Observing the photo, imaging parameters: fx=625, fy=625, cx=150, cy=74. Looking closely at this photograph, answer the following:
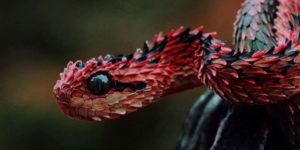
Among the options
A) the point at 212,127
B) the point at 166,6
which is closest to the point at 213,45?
the point at 212,127

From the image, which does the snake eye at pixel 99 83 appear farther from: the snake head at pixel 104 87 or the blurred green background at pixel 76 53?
the blurred green background at pixel 76 53

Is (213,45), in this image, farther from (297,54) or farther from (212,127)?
(212,127)

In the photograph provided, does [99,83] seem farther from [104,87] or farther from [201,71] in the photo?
[201,71]

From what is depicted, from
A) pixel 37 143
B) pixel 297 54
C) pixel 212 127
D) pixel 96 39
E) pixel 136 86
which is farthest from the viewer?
pixel 96 39

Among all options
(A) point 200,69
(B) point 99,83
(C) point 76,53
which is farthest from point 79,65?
(C) point 76,53

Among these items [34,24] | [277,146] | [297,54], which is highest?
[34,24]

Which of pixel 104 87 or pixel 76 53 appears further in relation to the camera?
pixel 76 53
